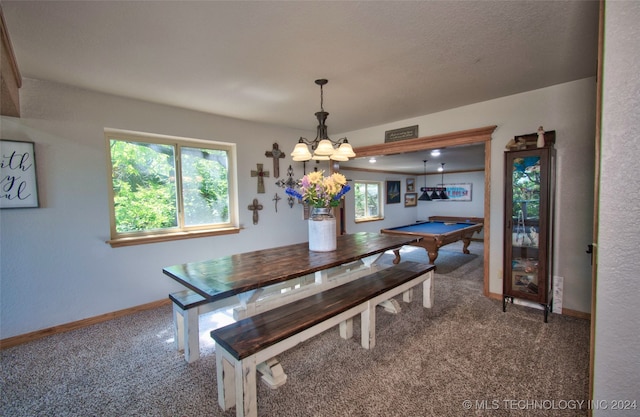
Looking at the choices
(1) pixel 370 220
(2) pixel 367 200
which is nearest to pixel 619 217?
(1) pixel 370 220

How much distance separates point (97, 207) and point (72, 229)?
0.28 metres

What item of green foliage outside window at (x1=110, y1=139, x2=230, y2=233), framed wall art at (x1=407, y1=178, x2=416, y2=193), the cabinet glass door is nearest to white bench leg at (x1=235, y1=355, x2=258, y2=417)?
green foliage outside window at (x1=110, y1=139, x2=230, y2=233)

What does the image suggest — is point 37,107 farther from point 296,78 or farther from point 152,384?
point 152,384

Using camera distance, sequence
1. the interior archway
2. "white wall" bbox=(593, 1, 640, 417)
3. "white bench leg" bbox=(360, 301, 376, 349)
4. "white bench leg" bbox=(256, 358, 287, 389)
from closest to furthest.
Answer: "white wall" bbox=(593, 1, 640, 417), "white bench leg" bbox=(256, 358, 287, 389), "white bench leg" bbox=(360, 301, 376, 349), the interior archway

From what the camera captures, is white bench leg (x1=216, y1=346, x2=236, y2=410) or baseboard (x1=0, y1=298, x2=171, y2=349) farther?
baseboard (x1=0, y1=298, x2=171, y2=349)

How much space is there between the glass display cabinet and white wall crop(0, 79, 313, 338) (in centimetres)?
354

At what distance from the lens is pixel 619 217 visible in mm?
1166

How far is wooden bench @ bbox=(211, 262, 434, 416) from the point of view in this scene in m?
1.46

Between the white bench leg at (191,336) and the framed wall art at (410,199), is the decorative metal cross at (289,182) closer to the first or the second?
the white bench leg at (191,336)

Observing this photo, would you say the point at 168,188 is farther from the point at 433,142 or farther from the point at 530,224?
the point at 530,224

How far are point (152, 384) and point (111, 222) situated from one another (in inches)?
70.9

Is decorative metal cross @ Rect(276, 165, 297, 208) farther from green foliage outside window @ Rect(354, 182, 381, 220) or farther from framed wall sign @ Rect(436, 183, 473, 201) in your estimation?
framed wall sign @ Rect(436, 183, 473, 201)

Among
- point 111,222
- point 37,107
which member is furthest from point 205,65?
point 111,222

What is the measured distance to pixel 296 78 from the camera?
2.40 metres
